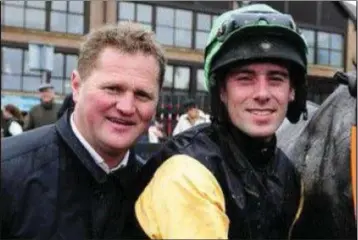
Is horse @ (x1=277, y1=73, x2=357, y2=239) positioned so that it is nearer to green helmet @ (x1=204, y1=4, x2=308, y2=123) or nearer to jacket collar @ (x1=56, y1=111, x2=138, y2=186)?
green helmet @ (x1=204, y1=4, x2=308, y2=123)

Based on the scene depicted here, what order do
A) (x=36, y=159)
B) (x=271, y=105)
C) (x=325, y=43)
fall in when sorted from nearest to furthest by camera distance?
(x=271, y=105)
(x=36, y=159)
(x=325, y=43)

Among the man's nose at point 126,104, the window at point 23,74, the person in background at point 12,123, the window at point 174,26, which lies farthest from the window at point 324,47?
the man's nose at point 126,104

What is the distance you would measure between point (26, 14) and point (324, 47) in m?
14.2

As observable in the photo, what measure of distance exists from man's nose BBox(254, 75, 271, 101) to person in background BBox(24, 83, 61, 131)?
579 centimetres

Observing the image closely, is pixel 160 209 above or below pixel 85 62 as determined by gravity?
below

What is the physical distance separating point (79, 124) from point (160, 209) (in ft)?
2.83

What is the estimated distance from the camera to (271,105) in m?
2.22

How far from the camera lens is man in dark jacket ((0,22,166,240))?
2283 millimetres

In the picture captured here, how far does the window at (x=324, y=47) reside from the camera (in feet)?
97.3

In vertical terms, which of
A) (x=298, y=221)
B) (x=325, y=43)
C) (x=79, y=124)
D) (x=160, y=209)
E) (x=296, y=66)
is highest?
(x=325, y=43)

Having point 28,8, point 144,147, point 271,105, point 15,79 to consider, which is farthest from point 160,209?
point 28,8

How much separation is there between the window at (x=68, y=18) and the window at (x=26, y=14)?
0.50 meters

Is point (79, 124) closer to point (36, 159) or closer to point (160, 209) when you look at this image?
point (36, 159)

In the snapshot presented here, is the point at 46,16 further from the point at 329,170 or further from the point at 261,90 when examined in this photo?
the point at 261,90
